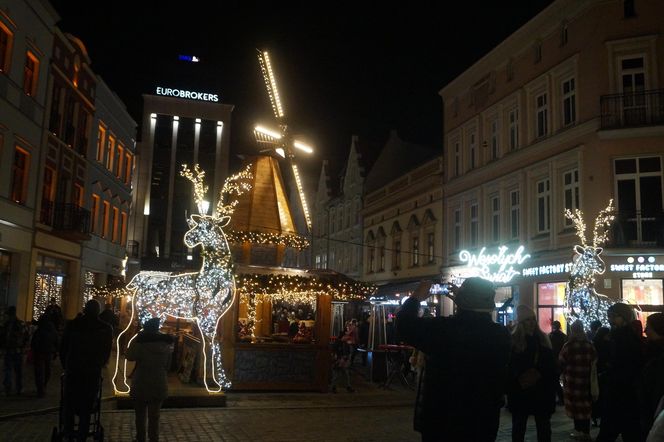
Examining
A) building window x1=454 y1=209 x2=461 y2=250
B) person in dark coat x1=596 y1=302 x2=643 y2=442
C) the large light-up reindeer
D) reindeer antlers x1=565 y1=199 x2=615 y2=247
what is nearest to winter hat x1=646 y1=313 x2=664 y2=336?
person in dark coat x1=596 y1=302 x2=643 y2=442

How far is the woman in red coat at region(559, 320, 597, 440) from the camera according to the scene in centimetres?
991

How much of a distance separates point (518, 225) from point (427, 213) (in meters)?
7.15

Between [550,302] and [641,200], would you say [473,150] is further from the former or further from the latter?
[641,200]

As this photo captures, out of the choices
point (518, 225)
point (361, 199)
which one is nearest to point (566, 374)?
point (518, 225)

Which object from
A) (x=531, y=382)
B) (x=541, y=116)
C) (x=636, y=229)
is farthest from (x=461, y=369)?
(x=541, y=116)

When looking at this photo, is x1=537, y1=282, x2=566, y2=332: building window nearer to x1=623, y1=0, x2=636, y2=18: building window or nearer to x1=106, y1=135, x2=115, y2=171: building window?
x1=623, y1=0, x2=636, y2=18: building window

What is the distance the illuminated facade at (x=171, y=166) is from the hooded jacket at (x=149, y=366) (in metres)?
37.6

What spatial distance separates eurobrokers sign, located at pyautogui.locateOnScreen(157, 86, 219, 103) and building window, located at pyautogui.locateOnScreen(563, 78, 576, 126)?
31.6 metres

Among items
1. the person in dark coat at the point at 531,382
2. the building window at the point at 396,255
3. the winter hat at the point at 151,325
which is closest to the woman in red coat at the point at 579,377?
the person in dark coat at the point at 531,382

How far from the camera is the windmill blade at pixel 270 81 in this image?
22938 mm

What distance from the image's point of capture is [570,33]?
22.6 metres

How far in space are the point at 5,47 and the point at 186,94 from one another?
92.6 ft

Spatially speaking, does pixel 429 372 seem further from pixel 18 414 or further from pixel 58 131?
pixel 58 131

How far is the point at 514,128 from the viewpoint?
2602cm
